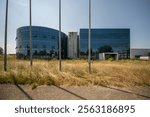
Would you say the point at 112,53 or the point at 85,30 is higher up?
the point at 85,30

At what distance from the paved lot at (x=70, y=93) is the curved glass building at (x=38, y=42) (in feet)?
155

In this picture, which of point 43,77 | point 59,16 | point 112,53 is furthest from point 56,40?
point 43,77

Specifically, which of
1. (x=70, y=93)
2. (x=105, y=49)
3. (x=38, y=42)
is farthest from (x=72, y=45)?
(x=70, y=93)

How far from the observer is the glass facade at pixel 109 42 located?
202 feet

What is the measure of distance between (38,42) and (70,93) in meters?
50.5

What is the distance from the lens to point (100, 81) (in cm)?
763

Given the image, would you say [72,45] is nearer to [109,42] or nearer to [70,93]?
[109,42]

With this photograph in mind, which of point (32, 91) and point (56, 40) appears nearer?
point (32, 91)

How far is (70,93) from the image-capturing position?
5805 millimetres

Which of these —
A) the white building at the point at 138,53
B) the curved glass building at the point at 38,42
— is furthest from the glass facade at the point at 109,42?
the curved glass building at the point at 38,42

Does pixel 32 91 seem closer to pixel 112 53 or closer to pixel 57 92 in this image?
pixel 57 92

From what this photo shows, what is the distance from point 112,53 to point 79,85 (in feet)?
177

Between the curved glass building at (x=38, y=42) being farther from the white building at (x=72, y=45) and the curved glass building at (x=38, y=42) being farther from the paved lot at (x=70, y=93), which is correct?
the paved lot at (x=70, y=93)

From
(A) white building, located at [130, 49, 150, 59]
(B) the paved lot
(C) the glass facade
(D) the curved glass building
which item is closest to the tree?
(C) the glass facade
